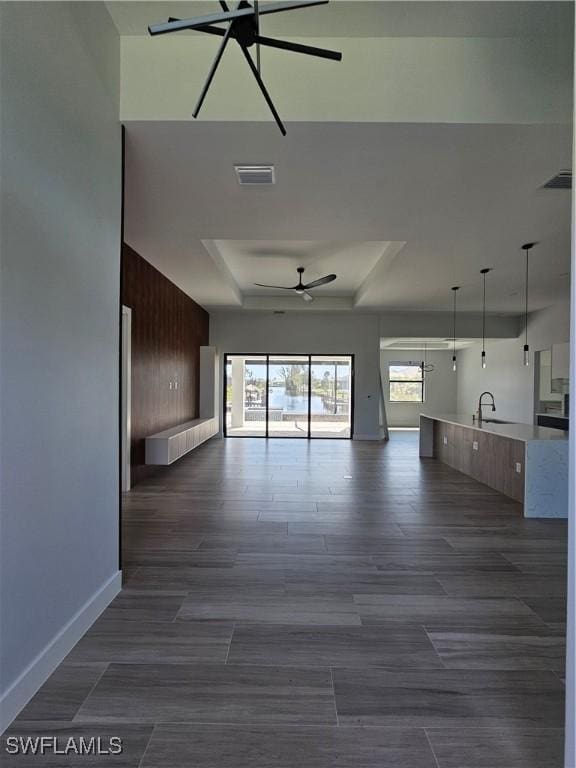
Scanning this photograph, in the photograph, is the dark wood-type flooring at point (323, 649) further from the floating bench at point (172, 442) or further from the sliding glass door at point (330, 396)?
the sliding glass door at point (330, 396)

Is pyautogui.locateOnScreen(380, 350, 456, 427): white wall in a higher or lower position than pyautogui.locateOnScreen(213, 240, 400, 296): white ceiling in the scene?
lower

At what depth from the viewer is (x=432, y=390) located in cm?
1535

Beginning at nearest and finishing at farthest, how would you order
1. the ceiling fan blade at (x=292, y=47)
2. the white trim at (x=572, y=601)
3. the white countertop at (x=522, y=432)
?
the white trim at (x=572, y=601) → the ceiling fan blade at (x=292, y=47) → the white countertop at (x=522, y=432)

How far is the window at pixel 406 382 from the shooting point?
15.3m

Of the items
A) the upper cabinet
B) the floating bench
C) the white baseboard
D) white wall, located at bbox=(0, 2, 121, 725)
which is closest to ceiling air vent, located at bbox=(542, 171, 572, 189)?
white wall, located at bbox=(0, 2, 121, 725)

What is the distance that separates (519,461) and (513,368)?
23.0ft

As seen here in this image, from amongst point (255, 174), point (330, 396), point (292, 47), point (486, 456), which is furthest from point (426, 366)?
point (292, 47)

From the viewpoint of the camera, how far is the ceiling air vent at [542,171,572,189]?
3344 millimetres

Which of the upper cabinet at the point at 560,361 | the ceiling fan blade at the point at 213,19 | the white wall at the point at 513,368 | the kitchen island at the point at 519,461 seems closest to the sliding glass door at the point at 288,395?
the kitchen island at the point at 519,461

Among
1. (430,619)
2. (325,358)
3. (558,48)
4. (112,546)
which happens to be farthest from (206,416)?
(558,48)

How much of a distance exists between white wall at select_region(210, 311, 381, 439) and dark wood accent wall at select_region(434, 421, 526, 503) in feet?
9.72

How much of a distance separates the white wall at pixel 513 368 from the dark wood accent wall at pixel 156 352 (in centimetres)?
739

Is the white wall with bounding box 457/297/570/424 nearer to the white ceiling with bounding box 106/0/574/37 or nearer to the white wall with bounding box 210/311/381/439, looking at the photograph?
the white wall with bounding box 210/311/381/439

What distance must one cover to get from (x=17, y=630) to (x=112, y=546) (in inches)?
36.6
